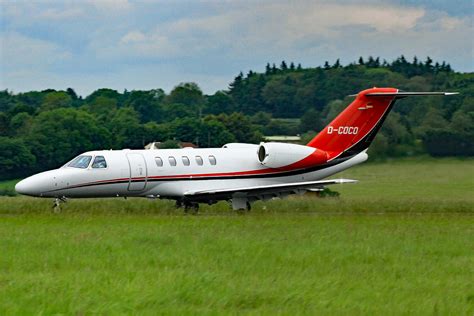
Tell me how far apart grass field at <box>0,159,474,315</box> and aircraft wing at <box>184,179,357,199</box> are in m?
0.65

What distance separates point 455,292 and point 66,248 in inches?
266

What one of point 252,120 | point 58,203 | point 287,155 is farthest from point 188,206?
point 252,120

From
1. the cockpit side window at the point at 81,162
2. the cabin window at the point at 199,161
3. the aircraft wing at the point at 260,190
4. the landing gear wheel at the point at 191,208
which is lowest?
the landing gear wheel at the point at 191,208

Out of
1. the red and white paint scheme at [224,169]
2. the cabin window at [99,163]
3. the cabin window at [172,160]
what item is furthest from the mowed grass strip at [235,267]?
the cabin window at [172,160]

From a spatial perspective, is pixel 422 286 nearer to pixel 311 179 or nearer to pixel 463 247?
pixel 463 247

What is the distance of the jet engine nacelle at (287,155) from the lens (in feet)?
98.5

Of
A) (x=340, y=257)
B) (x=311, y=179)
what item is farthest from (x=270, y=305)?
(x=311, y=179)

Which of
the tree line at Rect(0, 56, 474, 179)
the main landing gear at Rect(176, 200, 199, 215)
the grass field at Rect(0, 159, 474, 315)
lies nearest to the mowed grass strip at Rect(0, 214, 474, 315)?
the grass field at Rect(0, 159, 474, 315)

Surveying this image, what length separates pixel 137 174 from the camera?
28594mm

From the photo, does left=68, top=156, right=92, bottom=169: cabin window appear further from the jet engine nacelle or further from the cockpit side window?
the jet engine nacelle

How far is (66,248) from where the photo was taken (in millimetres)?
17531

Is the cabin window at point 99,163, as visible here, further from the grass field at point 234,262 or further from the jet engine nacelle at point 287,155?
the jet engine nacelle at point 287,155

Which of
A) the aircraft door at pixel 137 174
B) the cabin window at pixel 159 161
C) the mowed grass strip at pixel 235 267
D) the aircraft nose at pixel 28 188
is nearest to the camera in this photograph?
→ the mowed grass strip at pixel 235 267

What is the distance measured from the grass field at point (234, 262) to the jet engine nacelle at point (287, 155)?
85.9 inches
